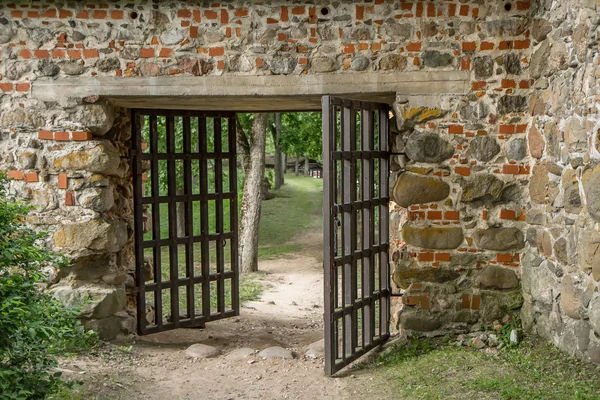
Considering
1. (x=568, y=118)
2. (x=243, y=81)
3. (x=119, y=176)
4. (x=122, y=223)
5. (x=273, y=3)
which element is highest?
(x=273, y=3)

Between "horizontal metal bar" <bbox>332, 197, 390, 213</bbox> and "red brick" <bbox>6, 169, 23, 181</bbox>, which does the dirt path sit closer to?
"horizontal metal bar" <bbox>332, 197, 390, 213</bbox>

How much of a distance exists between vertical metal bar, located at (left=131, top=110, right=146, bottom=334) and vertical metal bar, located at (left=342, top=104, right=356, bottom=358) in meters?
Result: 2.25

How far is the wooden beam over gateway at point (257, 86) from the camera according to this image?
555cm

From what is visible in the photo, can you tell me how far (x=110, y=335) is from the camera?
6.00 metres

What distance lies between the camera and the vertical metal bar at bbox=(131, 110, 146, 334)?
6.51 meters

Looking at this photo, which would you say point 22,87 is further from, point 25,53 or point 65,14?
point 65,14

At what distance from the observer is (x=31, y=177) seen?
19.0 ft

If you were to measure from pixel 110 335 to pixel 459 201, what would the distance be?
331 centimetres

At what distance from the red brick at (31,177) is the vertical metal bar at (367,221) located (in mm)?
2835

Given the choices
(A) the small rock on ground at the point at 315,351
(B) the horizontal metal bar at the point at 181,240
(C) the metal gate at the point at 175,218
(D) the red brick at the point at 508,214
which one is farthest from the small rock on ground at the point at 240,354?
(D) the red brick at the point at 508,214

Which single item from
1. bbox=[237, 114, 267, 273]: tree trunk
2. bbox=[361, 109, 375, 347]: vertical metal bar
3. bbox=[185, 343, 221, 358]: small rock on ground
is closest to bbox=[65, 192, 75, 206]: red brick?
bbox=[185, 343, 221, 358]: small rock on ground

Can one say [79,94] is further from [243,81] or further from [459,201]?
[459,201]

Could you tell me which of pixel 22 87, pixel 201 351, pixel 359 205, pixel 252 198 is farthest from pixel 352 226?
pixel 252 198

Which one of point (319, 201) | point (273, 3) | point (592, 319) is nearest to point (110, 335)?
point (273, 3)
